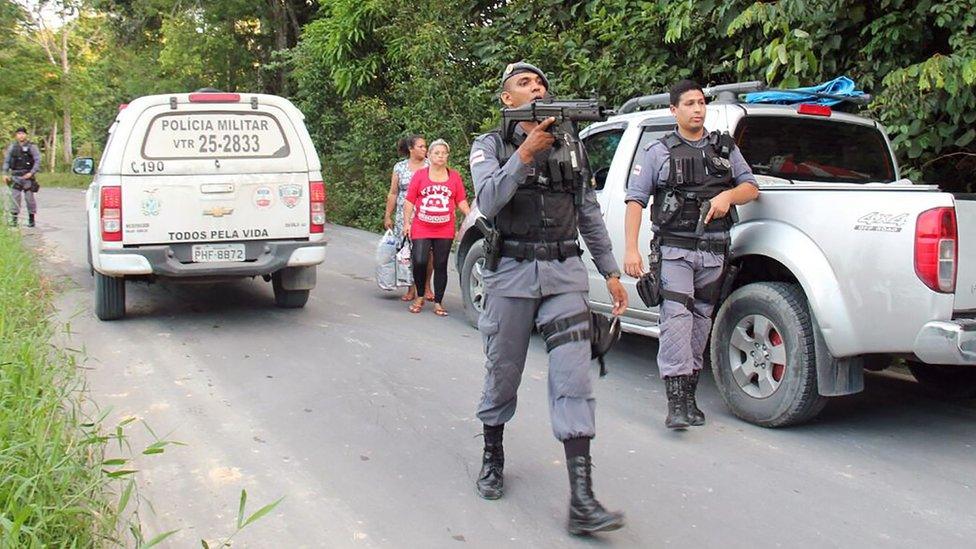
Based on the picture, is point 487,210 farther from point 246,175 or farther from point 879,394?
point 246,175

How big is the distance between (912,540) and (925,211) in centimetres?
153

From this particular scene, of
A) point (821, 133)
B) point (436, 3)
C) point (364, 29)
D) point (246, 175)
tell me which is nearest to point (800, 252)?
point (821, 133)

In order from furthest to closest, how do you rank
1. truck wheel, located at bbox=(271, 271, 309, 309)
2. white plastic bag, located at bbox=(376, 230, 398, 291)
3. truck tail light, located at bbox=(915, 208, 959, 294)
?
white plastic bag, located at bbox=(376, 230, 398, 291), truck wheel, located at bbox=(271, 271, 309, 309), truck tail light, located at bbox=(915, 208, 959, 294)

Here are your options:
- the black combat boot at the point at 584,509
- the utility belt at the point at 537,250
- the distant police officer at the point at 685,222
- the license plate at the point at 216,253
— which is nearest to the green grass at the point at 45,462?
the black combat boot at the point at 584,509

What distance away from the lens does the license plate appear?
7141mm

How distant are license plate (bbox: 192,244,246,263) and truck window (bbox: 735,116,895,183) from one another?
405 centimetres

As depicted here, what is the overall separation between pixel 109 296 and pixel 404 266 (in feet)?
8.71

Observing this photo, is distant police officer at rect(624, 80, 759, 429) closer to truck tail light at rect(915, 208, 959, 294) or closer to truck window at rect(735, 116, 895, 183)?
truck window at rect(735, 116, 895, 183)

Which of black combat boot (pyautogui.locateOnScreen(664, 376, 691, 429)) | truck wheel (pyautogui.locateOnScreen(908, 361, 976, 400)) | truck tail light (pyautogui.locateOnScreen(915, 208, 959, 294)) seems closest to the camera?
truck tail light (pyautogui.locateOnScreen(915, 208, 959, 294))

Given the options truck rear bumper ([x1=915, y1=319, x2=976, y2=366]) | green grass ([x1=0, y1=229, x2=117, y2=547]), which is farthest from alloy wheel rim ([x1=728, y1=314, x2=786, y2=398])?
green grass ([x1=0, y1=229, x2=117, y2=547])

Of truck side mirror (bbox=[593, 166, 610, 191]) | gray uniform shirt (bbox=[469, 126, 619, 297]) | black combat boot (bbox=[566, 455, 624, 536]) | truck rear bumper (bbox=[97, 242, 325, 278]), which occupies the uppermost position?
truck side mirror (bbox=[593, 166, 610, 191])

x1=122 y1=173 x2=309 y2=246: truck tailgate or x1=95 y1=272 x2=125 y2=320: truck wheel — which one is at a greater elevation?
x1=122 y1=173 x2=309 y2=246: truck tailgate

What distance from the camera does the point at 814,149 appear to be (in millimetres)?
5695

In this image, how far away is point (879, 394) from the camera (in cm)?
589
